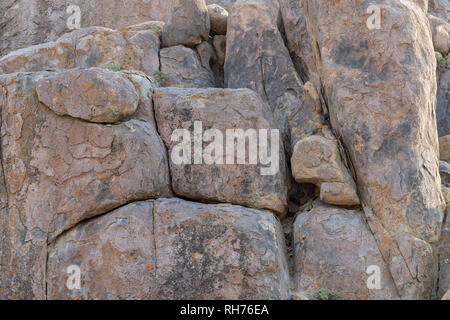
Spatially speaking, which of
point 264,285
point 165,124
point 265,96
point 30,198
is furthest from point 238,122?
point 30,198

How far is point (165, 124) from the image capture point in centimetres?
768

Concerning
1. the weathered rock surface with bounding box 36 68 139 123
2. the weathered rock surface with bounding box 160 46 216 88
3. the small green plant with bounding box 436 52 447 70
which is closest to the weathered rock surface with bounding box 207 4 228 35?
the weathered rock surface with bounding box 160 46 216 88

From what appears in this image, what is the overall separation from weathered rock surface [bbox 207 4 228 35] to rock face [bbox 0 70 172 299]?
12.7 feet

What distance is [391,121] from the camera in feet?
24.7

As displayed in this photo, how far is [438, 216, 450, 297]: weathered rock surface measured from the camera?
6.98m

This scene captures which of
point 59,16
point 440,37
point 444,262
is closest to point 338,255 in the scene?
point 444,262

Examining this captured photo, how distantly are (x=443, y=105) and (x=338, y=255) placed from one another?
485cm

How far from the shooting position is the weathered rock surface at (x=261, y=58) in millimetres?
9203

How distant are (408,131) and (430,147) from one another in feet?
1.76

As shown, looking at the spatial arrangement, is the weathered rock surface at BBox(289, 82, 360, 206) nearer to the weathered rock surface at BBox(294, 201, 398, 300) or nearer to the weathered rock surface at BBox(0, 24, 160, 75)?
the weathered rock surface at BBox(294, 201, 398, 300)

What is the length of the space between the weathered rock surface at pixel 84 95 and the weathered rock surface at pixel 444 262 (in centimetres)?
458

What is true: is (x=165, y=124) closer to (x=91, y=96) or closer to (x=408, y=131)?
(x=91, y=96)

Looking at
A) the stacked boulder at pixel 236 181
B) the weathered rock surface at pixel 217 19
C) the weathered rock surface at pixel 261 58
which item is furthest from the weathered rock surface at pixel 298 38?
the weathered rock surface at pixel 217 19

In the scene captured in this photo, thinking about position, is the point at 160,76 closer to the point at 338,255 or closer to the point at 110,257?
the point at 110,257
